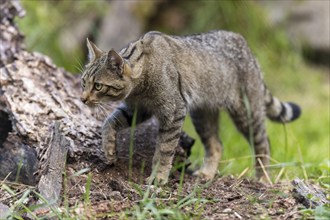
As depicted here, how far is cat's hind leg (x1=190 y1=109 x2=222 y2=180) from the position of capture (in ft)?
17.7

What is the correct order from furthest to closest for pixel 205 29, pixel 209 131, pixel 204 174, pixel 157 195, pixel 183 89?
pixel 205 29 < pixel 209 131 < pixel 204 174 < pixel 183 89 < pixel 157 195

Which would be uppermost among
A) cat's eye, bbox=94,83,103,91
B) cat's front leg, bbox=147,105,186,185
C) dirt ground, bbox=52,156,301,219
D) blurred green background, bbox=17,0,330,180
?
blurred green background, bbox=17,0,330,180

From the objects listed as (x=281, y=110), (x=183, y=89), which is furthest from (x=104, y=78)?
(x=281, y=110)

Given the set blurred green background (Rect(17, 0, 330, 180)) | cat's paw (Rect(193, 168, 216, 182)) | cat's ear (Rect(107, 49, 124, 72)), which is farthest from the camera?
blurred green background (Rect(17, 0, 330, 180))

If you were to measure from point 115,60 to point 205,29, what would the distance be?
571cm

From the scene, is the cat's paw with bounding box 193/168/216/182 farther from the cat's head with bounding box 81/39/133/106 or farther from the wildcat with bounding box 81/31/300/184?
the cat's head with bounding box 81/39/133/106

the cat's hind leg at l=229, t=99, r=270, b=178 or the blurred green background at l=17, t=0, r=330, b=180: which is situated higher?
the blurred green background at l=17, t=0, r=330, b=180

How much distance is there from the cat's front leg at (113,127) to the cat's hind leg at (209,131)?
3.21 feet

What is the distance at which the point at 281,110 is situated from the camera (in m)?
5.85

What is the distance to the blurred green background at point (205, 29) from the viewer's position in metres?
8.34

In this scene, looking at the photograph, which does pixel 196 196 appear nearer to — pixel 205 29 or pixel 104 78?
pixel 104 78

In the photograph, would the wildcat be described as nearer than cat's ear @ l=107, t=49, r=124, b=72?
No

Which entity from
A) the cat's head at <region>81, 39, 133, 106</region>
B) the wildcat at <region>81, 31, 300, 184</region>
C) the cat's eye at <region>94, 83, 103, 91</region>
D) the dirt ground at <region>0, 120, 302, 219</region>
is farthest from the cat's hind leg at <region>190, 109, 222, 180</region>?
the cat's eye at <region>94, 83, 103, 91</region>

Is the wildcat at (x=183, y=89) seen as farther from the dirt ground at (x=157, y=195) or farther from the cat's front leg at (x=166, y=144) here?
the dirt ground at (x=157, y=195)
